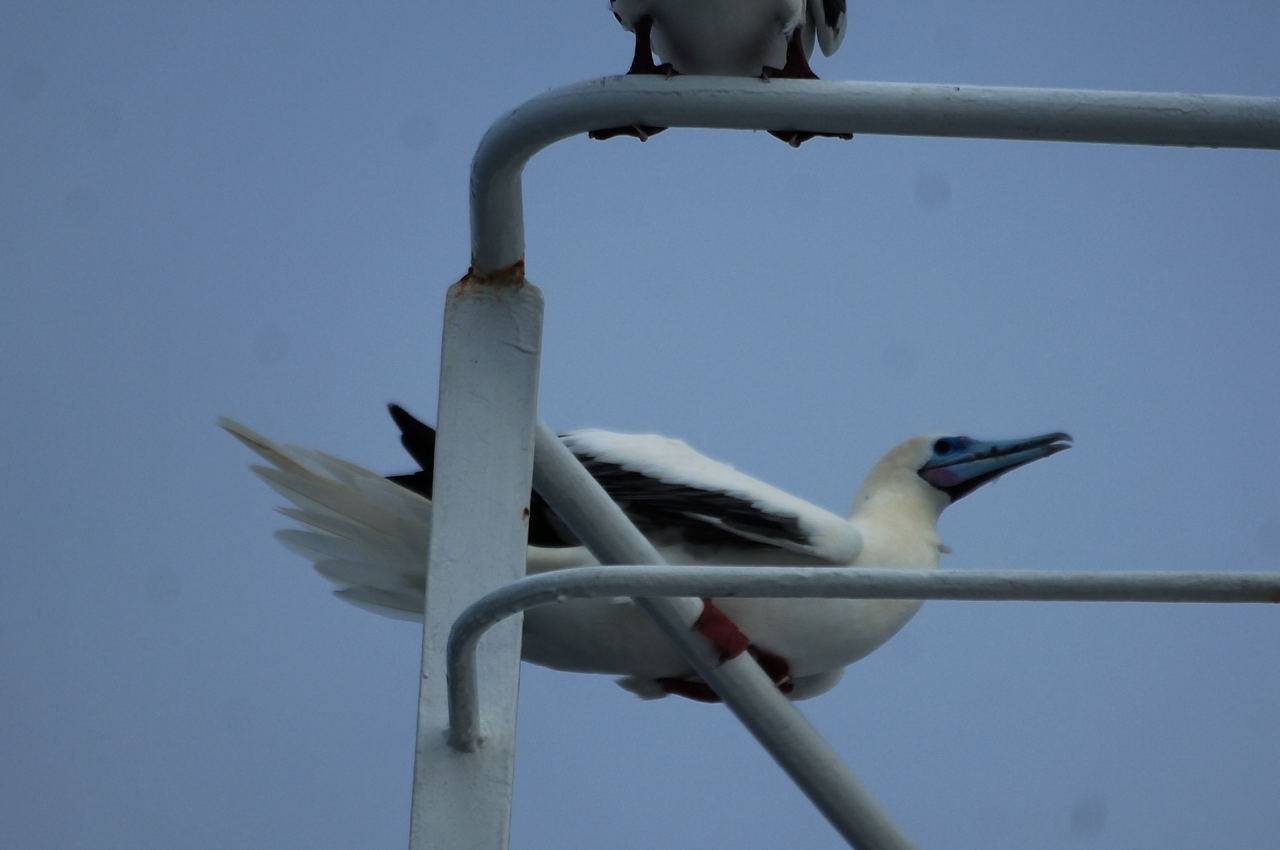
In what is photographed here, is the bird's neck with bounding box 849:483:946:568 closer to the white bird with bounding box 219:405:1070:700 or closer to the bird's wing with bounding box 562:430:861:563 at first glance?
the white bird with bounding box 219:405:1070:700

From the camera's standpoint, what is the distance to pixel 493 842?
2928 millimetres

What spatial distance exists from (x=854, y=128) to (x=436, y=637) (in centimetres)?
105

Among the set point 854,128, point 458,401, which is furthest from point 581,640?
point 854,128

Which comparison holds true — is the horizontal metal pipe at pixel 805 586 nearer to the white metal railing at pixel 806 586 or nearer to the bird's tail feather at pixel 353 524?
the white metal railing at pixel 806 586

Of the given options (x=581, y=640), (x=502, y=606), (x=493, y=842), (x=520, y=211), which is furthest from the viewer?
(x=581, y=640)

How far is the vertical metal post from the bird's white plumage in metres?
0.94

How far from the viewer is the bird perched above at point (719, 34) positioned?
3.95 meters

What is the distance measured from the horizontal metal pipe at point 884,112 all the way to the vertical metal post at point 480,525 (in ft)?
1.08

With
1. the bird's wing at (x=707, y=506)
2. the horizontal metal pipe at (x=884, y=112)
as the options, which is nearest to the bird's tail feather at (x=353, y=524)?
the bird's wing at (x=707, y=506)

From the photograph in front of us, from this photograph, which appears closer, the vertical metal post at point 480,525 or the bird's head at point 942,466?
the vertical metal post at point 480,525

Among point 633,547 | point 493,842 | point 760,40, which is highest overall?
point 760,40

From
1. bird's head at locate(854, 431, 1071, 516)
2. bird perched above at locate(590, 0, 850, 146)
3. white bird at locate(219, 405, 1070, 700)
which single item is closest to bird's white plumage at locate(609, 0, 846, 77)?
bird perched above at locate(590, 0, 850, 146)

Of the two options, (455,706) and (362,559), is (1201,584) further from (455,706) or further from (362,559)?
(362,559)

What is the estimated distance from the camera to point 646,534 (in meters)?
5.89
